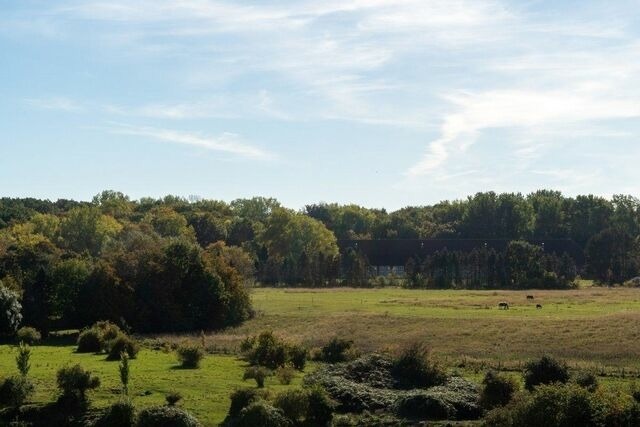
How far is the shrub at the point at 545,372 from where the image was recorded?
45281 mm

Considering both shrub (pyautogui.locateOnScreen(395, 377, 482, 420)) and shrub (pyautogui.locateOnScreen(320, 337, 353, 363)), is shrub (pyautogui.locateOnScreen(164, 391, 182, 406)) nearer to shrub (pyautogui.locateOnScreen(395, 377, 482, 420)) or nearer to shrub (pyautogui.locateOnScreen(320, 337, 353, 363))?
shrub (pyautogui.locateOnScreen(395, 377, 482, 420))

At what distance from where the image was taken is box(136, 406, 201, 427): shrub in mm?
37250

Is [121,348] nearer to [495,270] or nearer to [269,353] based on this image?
[269,353]

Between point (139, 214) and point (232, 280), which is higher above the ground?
point (139, 214)

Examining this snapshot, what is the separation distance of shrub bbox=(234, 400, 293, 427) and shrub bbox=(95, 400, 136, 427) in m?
4.78

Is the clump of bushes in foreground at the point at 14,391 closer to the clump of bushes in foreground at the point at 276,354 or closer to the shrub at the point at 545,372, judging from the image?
the clump of bushes in foreground at the point at 276,354

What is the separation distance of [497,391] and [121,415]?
1745 centimetres

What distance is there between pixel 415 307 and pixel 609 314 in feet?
64.0

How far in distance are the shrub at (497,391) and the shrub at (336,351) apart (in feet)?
57.5

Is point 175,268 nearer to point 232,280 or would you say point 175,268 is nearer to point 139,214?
point 232,280

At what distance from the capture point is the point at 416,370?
49781 millimetres

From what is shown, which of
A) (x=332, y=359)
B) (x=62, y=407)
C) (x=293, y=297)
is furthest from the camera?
(x=293, y=297)

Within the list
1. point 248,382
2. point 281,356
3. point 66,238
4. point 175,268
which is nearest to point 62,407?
point 248,382

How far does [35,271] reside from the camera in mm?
85062
